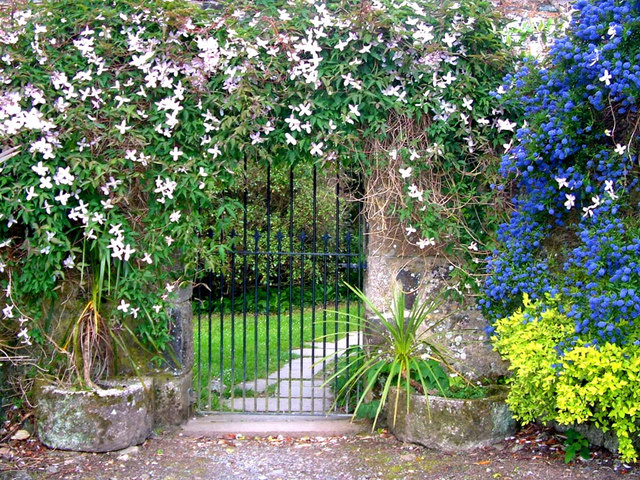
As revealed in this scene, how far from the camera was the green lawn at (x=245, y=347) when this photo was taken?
4.96 metres

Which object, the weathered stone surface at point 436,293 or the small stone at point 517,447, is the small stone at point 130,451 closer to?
the weathered stone surface at point 436,293

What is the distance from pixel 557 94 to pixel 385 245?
5.06 feet

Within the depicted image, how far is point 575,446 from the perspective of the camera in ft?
13.5

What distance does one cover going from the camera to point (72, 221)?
180 inches

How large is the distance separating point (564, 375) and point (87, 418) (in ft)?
9.41

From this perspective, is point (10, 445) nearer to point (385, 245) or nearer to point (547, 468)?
point (385, 245)

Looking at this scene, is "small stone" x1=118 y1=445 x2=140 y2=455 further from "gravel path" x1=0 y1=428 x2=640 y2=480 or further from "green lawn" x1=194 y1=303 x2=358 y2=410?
"green lawn" x1=194 y1=303 x2=358 y2=410

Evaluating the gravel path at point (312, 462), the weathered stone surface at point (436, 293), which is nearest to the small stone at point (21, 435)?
the gravel path at point (312, 462)

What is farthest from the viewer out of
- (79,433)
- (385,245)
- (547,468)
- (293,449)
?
(385,245)

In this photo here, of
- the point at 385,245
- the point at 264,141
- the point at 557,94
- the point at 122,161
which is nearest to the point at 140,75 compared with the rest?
the point at 122,161

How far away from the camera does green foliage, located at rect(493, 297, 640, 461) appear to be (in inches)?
→ 138

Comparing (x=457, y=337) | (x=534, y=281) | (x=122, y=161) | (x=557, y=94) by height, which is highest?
(x=557, y=94)

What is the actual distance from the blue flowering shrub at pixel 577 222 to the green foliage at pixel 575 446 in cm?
22

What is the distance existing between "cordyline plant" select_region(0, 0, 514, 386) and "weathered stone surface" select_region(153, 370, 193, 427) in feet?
0.98
